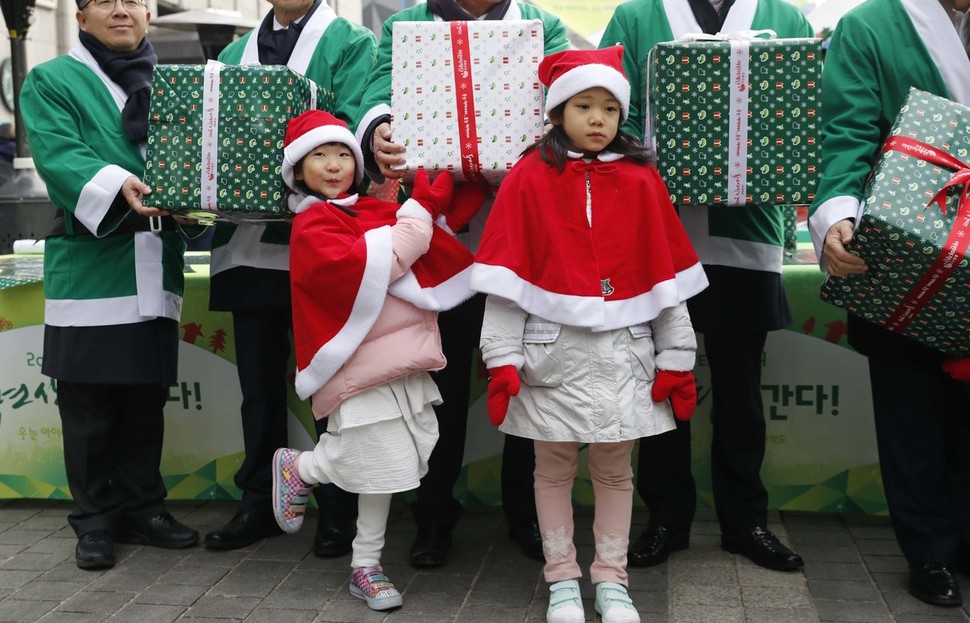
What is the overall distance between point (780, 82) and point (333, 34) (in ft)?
5.47

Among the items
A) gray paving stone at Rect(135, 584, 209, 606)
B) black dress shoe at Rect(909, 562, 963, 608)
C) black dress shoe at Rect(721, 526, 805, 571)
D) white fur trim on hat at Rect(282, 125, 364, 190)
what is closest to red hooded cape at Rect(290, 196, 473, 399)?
white fur trim on hat at Rect(282, 125, 364, 190)

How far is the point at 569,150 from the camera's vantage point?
10.7ft

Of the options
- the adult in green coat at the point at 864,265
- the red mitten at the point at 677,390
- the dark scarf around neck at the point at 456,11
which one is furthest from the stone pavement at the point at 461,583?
the dark scarf around neck at the point at 456,11

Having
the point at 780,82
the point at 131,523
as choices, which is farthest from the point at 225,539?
the point at 780,82

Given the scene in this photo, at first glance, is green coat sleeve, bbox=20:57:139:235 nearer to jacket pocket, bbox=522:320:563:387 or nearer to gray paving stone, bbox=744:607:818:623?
jacket pocket, bbox=522:320:563:387

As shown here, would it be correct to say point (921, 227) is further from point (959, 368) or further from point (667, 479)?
point (667, 479)

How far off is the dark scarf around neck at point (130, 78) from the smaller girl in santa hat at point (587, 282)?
1.49 meters

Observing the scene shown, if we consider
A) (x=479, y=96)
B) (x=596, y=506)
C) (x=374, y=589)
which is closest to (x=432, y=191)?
(x=479, y=96)

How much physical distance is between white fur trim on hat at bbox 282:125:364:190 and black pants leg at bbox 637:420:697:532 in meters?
1.52

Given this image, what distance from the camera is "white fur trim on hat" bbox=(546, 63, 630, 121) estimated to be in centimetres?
311

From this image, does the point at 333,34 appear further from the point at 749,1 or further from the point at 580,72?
the point at 749,1

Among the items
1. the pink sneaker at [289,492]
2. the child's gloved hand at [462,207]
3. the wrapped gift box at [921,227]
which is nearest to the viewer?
the wrapped gift box at [921,227]

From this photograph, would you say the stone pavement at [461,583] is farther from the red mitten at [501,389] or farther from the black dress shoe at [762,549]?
the red mitten at [501,389]

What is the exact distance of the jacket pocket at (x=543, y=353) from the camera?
10.6 ft
